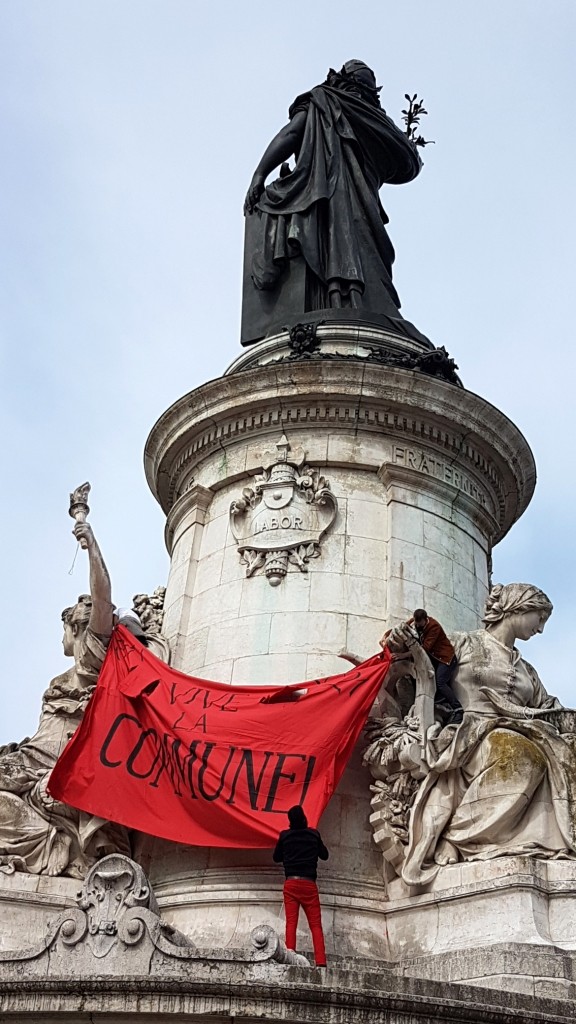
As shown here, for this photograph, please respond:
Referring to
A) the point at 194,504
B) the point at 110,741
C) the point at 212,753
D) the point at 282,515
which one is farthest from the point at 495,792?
the point at 194,504

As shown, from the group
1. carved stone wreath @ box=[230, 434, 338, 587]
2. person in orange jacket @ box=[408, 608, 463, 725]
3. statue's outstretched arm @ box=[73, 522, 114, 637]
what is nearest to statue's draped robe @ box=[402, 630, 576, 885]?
person in orange jacket @ box=[408, 608, 463, 725]

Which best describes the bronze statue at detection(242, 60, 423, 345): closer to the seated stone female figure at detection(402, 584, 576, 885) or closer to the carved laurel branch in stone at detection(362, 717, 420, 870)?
the seated stone female figure at detection(402, 584, 576, 885)

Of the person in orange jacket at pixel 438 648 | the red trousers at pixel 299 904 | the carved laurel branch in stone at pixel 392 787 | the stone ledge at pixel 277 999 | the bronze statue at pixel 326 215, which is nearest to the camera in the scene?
the stone ledge at pixel 277 999

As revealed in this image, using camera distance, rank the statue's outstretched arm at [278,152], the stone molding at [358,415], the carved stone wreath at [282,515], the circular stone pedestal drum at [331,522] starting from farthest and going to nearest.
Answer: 1. the statue's outstretched arm at [278,152]
2. the stone molding at [358,415]
3. the carved stone wreath at [282,515]
4. the circular stone pedestal drum at [331,522]

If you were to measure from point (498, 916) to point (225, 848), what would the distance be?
2.88 m

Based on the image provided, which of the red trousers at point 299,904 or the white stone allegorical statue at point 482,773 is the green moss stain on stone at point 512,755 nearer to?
the white stone allegorical statue at point 482,773

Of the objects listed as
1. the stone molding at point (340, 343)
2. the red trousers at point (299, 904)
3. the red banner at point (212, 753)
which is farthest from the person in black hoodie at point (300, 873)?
the stone molding at point (340, 343)

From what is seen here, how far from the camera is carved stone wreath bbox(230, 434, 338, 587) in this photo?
45.6 ft

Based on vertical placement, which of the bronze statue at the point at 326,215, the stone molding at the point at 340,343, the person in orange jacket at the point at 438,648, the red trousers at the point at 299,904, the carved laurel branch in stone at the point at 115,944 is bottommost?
the carved laurel branch in stone at the point at 115,944

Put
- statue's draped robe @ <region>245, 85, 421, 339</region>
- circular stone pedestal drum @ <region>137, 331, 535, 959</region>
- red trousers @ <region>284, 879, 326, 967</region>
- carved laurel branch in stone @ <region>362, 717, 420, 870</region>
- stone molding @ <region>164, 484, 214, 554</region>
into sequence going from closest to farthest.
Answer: red trousers @ <region>284, 879, 326, 967</region>, carved laurel branch in stone @ <region>362, 717, 420, 870</region>, circular stone pedestal drum @ <region>137, 331, 535, 959</region>, stone molding @ <region>164, 484, 214, 554</region>, statue's draped robe @ <region>245, 85, 421, 339</region>

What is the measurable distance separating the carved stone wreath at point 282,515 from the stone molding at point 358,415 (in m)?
0.39

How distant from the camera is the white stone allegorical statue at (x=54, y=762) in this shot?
12695 mm

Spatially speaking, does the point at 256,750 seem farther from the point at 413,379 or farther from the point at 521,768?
the point at 413,379

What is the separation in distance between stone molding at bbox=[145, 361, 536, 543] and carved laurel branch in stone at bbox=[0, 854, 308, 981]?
6.44m
